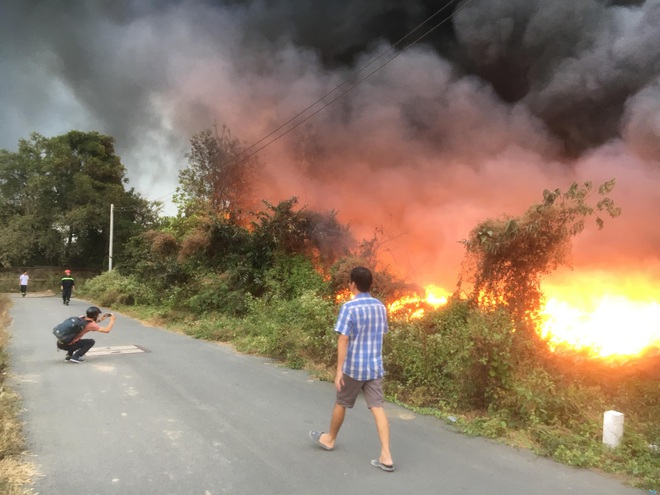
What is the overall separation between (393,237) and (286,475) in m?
8.15

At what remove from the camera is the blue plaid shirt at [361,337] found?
363 cm

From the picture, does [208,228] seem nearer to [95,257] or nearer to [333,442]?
[333,442]

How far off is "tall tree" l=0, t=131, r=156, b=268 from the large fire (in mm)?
31617

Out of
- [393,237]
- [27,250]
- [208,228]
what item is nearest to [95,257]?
[27,250]

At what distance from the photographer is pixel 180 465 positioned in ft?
12.1

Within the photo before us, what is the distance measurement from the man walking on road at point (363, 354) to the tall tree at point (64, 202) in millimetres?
34270

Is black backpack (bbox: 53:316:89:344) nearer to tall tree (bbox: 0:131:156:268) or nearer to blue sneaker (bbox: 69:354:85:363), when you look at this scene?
blue sneaker (bbox: 69:354:85:363)

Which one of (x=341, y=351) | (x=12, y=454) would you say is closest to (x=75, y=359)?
(x=12, y=454)

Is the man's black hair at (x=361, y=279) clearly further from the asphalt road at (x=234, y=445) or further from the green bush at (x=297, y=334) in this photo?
the green bush at (x=297, y=334)

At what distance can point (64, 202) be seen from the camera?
34.5 metres

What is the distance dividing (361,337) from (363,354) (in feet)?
0.46

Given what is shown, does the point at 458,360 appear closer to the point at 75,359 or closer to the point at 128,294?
the point at 75,359

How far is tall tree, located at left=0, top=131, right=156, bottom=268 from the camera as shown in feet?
109

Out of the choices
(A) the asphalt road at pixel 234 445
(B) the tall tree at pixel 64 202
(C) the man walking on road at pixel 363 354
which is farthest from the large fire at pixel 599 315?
(B) the tall tree at pixel 64 202
